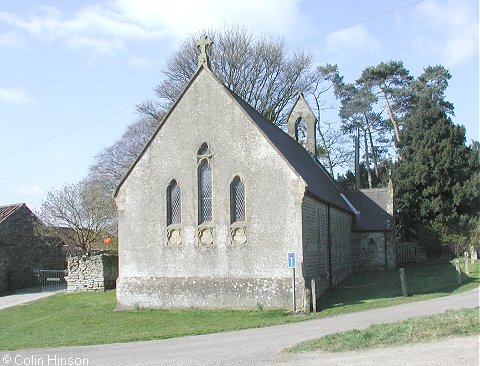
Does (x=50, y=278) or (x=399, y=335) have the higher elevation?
(x=399, y=335)

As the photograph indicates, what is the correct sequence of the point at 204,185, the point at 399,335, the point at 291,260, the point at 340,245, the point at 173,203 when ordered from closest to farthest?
the point at 399,335, the point at 291,260, the point at 204,185, the point at 173,203, the point at 340,245

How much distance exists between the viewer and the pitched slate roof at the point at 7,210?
109ft

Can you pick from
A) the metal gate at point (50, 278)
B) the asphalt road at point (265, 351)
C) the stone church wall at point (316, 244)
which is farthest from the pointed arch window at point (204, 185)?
the metal gate at point (50, 278)

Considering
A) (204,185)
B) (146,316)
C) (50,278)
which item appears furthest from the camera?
(50,278)

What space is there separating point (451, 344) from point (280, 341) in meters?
4.38

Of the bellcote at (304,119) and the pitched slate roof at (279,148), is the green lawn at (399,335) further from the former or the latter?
the bellcote at (304,119)

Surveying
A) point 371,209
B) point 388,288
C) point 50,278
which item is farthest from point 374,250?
point 50,278

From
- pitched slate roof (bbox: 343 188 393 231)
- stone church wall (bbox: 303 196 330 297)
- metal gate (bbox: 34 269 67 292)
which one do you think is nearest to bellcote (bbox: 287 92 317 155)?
pitched slate roof (bbox: 343 188 393 231)

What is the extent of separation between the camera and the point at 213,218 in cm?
2102

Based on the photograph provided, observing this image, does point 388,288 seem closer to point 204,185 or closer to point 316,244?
point 316,244

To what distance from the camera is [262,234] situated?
789 inches

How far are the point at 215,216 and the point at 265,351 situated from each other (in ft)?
32.0

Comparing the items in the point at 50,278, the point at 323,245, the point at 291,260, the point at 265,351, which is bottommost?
the point at 50,278

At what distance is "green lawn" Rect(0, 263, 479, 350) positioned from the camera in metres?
16.2
